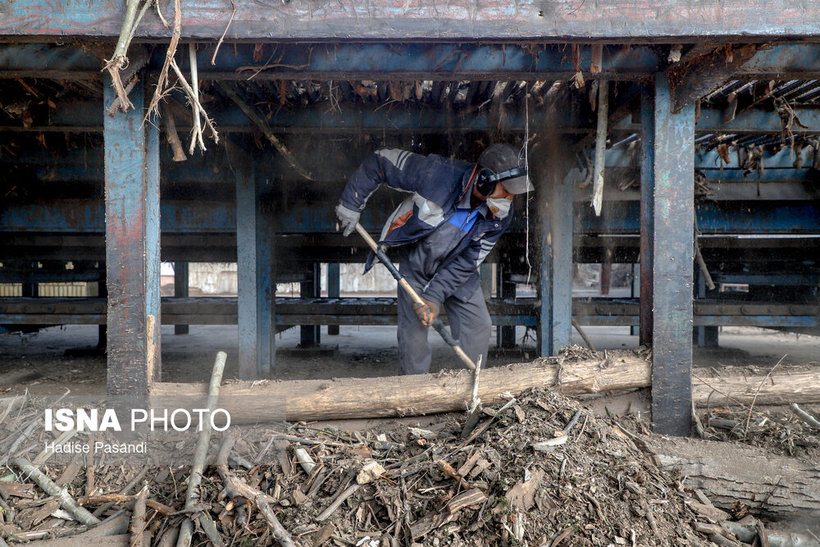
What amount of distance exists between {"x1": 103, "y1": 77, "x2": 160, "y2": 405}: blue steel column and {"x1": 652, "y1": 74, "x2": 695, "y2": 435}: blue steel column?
8.91ft

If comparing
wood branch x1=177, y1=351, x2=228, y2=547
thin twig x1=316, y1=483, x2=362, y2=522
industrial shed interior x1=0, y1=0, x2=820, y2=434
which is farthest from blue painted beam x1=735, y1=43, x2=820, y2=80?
wood branch x1=177, y1=351, x2=228, y2=547

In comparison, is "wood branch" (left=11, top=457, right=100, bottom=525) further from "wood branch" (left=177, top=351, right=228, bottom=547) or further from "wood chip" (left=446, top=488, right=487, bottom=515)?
"wood chip" (left=446, top=488, right=487, bottom=515)

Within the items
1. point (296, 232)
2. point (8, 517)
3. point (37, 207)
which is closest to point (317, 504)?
point (8, 517)

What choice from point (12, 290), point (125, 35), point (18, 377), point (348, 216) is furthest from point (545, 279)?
point (12, 290)

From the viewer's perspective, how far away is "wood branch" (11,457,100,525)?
2.11 meters

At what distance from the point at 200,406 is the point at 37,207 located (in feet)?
13.7

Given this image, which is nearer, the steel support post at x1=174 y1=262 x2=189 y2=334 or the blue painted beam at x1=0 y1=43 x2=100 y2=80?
the blue painted beam at x1=0 y1=43 x2=100 y2=80

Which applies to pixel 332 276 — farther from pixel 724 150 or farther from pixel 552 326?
pixel 724 150

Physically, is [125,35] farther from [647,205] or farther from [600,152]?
[647,205]

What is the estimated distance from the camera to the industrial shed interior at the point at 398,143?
227 cm

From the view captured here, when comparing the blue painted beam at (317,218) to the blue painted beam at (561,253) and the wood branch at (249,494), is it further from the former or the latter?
the wood branch at (249,494)

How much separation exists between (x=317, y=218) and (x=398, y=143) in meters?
1.24

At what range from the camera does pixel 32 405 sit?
272 centimetres

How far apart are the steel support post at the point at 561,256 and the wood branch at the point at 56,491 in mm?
3863
